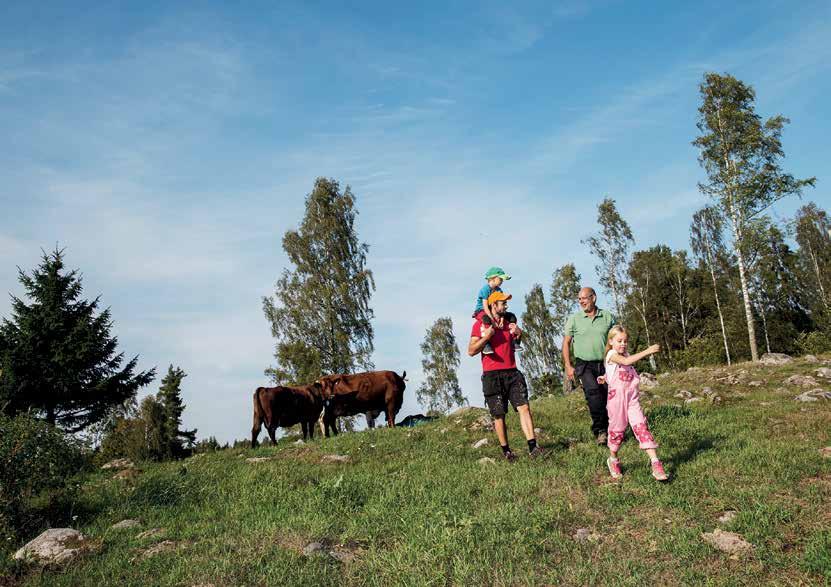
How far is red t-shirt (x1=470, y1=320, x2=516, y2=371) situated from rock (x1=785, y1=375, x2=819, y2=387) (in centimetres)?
867

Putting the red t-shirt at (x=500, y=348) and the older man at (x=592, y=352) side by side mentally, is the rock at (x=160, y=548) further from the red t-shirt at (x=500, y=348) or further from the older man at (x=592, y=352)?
the older man at (x=592, y=352)

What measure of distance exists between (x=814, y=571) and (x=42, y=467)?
891cm

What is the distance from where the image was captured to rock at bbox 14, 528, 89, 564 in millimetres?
6270

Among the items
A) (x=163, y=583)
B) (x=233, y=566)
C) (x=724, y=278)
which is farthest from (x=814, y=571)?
(x=724, y=278)

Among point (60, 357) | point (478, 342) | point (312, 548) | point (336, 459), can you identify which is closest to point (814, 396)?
point (478, 342)

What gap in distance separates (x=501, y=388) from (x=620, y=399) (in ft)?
6.27

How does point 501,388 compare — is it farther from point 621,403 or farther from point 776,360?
point 776,360

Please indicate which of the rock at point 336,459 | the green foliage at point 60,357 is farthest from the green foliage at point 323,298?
the rock at point 336,459

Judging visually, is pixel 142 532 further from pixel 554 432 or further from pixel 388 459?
pixel 554 432

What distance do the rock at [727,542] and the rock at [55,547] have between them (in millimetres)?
6491

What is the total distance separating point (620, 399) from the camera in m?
7.61

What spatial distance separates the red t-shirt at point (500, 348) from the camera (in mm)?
9008

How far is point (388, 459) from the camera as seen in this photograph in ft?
33.3

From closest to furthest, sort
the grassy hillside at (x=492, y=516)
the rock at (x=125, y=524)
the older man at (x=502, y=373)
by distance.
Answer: the grassy hillside at (x=492, y=516), the rock at (x=125, y=524), the older man at (x=502, y=373)
